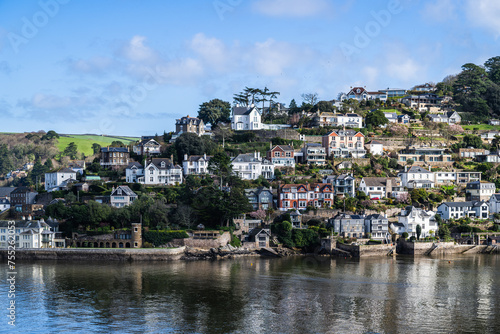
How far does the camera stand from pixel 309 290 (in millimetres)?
41281

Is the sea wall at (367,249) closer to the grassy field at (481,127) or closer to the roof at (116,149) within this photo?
the roof at (116,149)

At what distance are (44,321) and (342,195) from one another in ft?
139

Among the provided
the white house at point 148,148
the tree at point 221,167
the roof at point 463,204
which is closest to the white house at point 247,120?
the white house at point 148,148

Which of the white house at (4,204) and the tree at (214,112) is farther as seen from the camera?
the tree at (214,112)

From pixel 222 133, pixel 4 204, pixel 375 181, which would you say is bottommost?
pixel 4 204

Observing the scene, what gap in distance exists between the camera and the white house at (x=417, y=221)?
63.8 m

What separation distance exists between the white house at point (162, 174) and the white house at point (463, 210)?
31587 millimetres

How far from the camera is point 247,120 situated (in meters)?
85.9

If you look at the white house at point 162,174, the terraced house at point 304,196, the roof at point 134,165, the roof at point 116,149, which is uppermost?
the roof at point 116,149

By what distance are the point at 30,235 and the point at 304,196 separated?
29.6 meters

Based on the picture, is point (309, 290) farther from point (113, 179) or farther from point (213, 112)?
point (213, 112)

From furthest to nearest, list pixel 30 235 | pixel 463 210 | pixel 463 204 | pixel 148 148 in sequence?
pixel 148 148
pixel 463 204
pixel 463 210
pixel 30 235

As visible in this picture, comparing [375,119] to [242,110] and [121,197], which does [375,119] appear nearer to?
[242,110]

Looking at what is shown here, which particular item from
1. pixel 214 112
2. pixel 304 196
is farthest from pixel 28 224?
pixel 214 112
